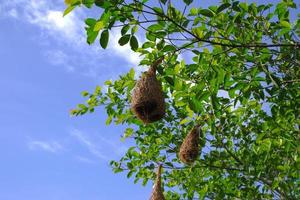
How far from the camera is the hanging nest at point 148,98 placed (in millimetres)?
3584

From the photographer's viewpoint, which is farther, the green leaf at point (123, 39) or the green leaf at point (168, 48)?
the green leaf at point (168, 48)

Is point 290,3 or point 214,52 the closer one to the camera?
point 214,52

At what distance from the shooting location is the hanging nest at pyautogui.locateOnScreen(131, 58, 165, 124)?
11.8ft

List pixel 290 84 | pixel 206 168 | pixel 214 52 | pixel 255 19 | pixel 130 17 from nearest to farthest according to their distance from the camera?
pixel 130 17 → pixel 214 52 → pixel 290 84 → pixel 255 19 → pixel 206 168

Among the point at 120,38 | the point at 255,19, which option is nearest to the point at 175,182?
the point at 255,19

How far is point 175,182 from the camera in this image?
8.45m

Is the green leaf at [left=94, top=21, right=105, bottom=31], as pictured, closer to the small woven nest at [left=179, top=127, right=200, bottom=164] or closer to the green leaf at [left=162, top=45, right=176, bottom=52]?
the green leaf at [left=162, top=45, right=176, bottom=52]

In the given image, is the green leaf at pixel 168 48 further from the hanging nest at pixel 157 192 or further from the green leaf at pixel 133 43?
the hanging nest at pixel 157 192

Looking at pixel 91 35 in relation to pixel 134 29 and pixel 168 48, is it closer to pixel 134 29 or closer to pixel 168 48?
pixel 134 29

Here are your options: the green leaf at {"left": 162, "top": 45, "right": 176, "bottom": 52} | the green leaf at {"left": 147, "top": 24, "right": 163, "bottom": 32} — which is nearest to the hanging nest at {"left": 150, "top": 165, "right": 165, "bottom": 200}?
the green leaf at {"left": 162, "top": 45, "right": 176, "bottom": 52}

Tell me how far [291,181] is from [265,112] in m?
1.09

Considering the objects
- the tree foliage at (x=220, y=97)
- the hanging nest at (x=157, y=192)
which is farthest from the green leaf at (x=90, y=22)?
the hanging nest at (x=157, y=192)

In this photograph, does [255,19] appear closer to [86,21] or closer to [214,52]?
[214,52]

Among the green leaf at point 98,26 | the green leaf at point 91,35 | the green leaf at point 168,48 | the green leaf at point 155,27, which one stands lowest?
the green leaf at point 91,35
